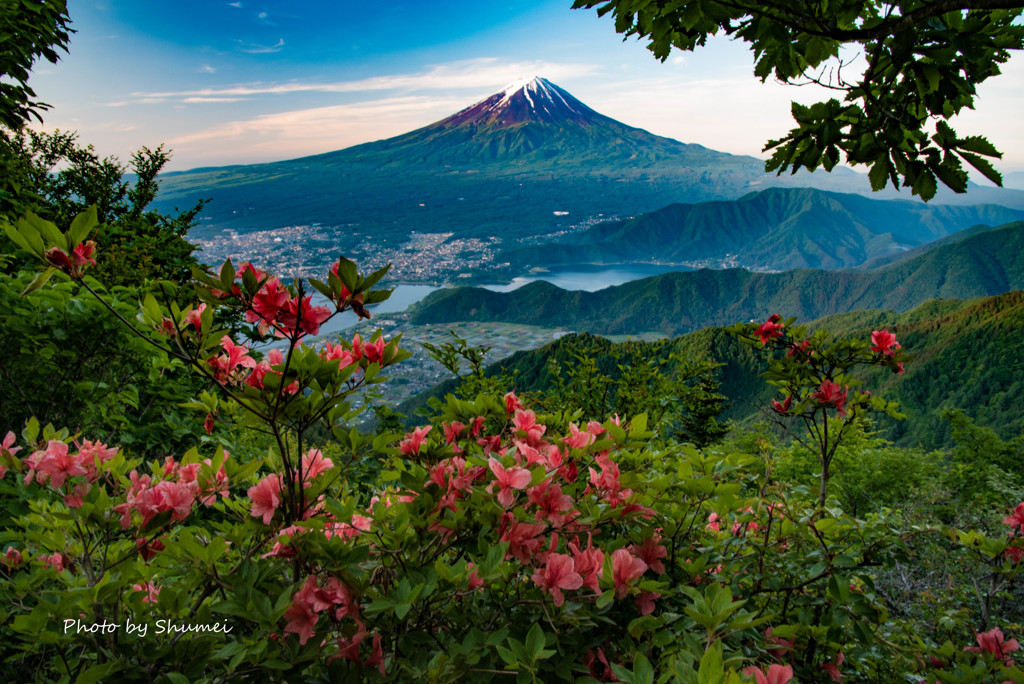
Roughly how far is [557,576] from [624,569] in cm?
14

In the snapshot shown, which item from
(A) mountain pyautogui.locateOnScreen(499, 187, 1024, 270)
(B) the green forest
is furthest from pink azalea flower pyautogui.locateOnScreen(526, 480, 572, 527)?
(A) mountain pyautogui.locateOnScreen(499, 187, 1024, 270)

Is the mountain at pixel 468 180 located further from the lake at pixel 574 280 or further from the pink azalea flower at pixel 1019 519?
the pink azalea flower at pixel 1019 519

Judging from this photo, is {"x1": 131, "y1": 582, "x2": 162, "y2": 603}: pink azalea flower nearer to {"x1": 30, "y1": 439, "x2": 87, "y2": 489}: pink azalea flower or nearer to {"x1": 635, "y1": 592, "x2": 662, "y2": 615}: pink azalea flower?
{"x1": 30, "y1": 439, "x2": 87, "y2": 489}: pink azalea flower

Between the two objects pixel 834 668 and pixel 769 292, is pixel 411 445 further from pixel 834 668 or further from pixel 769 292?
pixel 769 292

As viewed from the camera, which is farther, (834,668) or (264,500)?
(834,668)

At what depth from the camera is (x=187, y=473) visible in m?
1.03

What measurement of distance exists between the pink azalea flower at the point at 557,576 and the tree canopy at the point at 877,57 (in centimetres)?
123

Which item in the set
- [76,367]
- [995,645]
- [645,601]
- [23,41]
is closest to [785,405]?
[995,645]

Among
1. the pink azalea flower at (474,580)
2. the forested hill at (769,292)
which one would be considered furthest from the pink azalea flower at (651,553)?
the forested hill at (769,292)

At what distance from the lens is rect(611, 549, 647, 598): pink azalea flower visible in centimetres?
92

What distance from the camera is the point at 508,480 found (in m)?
0.95

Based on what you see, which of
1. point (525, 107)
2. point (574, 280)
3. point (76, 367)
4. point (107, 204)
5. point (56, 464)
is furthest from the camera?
point (525, 107)

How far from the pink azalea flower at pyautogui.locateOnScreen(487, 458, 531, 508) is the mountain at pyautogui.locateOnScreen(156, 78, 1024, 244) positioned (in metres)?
85.7

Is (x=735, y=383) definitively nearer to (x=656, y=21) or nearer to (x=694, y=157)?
(x=656, y=21)
